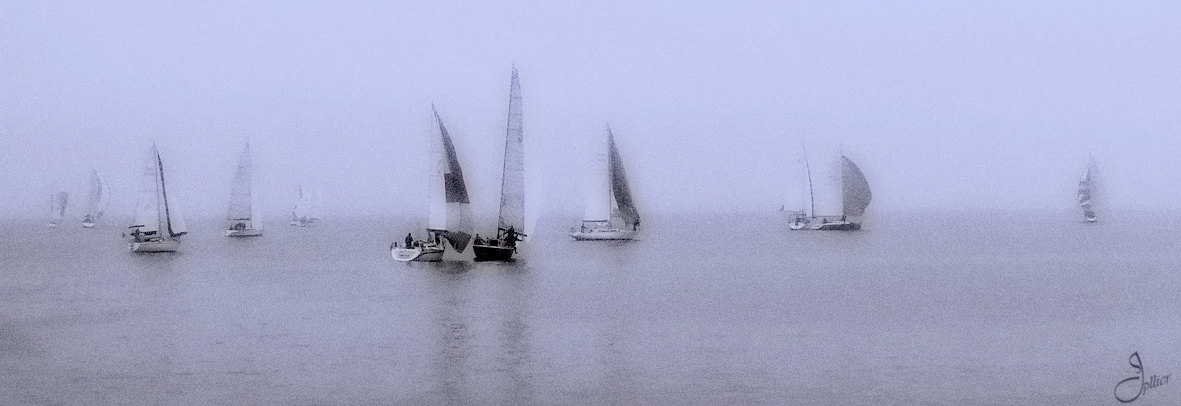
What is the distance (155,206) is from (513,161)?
28.6 metres

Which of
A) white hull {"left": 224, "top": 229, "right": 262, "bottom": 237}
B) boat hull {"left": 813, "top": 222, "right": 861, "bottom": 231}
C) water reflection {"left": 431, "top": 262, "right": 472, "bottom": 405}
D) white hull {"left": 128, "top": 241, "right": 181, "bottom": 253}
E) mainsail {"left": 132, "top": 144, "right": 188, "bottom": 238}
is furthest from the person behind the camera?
white hull {"left": 224, "top": 229, "right": 262, "bottom": 237}

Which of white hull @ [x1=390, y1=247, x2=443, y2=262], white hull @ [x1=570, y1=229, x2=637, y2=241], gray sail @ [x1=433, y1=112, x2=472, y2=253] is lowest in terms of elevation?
white hull @ [x1=390, y1=247, x2=443, y2=262]

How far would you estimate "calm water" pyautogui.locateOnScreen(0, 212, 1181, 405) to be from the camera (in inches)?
904

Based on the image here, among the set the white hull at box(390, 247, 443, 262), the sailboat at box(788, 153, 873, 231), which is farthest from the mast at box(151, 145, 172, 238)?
the sailboat at box(788, 153, 873, 231)

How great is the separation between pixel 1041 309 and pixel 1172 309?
4.62m

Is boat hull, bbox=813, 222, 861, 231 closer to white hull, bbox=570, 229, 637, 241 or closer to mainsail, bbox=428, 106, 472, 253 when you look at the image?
white hull, bbox=570, 229, 637, 241

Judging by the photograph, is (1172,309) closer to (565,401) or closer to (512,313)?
(512,313)

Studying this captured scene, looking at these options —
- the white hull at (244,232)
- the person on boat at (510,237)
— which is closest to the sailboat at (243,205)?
the white hull at (244,232)

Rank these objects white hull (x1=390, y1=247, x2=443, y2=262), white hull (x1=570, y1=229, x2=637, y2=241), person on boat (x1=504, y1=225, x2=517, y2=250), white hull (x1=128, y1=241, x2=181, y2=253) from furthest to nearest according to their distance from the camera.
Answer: white hull (x1=570, y1=229, x2=637, y2=241)
white hull (x1=128, y1=241, x2=181, y2=253)
white hull (x1=390, y1=247, x2=443, y2=262)
person on boat (x1=504, y1=225, x2=517, y2=250)

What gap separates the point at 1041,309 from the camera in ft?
129

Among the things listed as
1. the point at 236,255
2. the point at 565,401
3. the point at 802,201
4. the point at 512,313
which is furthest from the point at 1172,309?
the point at 802,201
